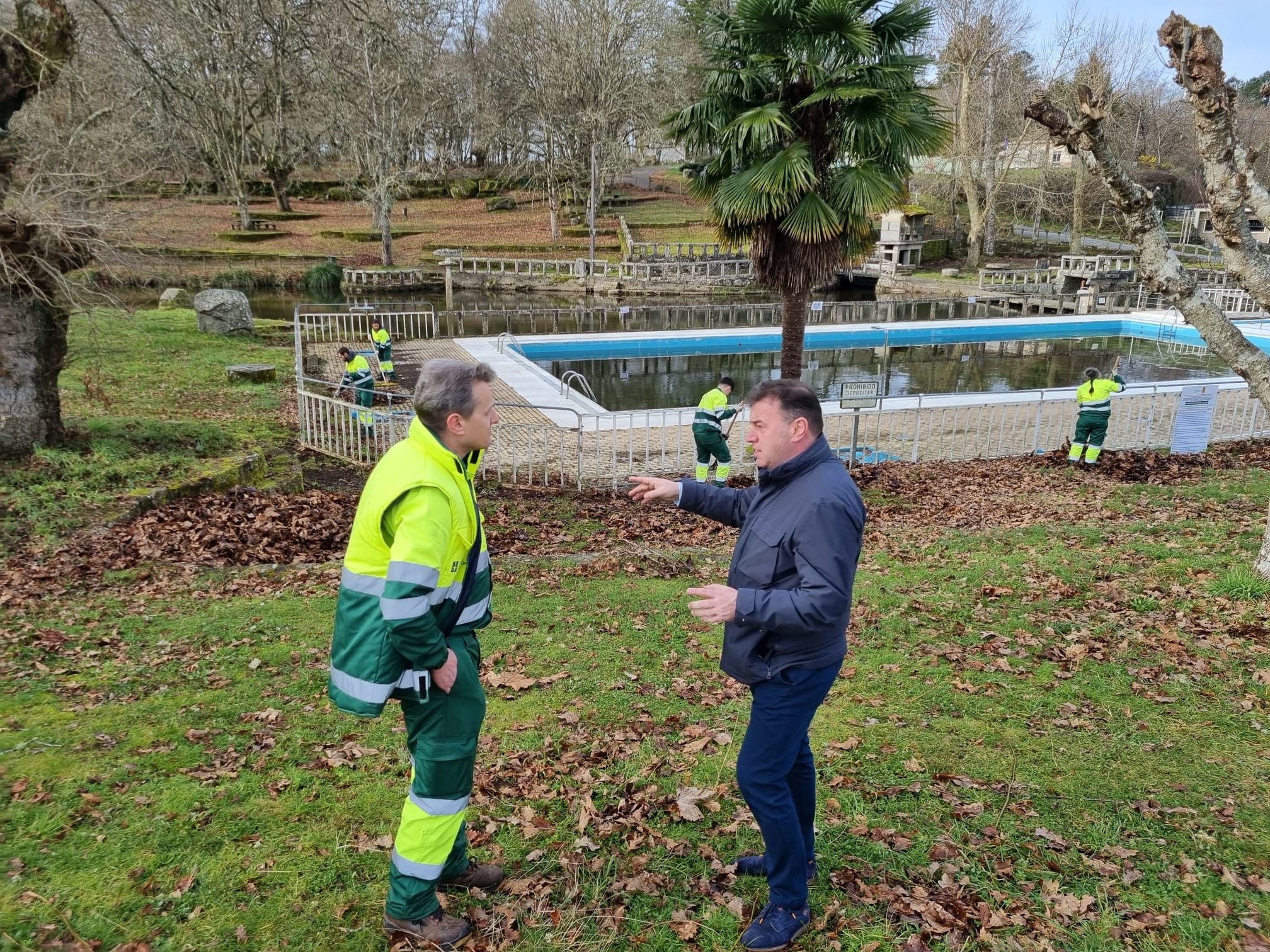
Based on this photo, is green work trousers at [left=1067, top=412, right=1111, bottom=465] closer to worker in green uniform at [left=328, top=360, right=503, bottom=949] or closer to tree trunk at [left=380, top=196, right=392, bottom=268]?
worker in green uniform at [left=328, top=360, right=503, bottom=949]

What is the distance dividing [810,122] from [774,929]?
11324 mm

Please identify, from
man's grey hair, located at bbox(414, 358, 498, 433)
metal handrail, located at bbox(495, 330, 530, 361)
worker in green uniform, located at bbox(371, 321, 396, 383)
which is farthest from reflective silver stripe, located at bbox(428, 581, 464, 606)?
metal handrail, located at bbox(495, 330, 530, 361)

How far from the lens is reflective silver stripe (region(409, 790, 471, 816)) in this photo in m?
3.10

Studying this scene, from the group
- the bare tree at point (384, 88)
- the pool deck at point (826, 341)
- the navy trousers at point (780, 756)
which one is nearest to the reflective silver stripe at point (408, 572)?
the navy trousers at point (780, 756)

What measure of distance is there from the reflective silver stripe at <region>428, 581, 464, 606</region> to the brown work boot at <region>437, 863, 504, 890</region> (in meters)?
1.33

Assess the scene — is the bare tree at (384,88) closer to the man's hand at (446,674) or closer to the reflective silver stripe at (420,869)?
the man's hand at (446,674)

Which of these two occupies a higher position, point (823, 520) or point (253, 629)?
point (823, 520)

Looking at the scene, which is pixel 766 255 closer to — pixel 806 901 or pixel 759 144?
pixel 759 144

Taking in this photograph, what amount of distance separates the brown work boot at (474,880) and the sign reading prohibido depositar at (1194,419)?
46.3 feet

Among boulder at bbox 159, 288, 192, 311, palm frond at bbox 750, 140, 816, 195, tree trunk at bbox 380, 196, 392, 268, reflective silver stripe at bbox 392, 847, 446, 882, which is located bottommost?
reflective silver stripe at bbox 392, 847, 446, 882

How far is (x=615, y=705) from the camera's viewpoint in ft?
17.6

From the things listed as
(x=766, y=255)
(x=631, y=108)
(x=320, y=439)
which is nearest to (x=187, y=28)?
(x=320, y=439)

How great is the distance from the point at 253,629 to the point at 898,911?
16.2 feet

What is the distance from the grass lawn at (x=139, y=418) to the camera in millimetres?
8242
